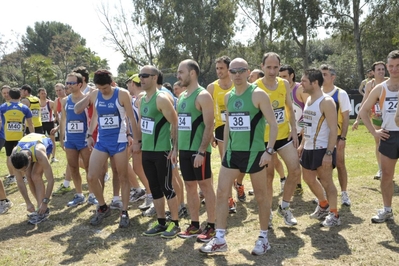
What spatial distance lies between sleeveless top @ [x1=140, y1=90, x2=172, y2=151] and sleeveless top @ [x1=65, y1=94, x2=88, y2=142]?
186cm

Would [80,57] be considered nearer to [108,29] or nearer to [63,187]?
[108,29]

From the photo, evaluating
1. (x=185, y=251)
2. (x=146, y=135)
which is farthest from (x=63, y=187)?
(x=185, y=251)

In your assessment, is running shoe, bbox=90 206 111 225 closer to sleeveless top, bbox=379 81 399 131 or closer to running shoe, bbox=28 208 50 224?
running shoe, bbox=28 208 50 224

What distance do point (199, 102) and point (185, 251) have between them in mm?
1704

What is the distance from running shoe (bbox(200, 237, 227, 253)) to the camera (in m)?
4.47

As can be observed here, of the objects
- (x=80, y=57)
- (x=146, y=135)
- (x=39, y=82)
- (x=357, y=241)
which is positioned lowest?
(x=357, y=241)

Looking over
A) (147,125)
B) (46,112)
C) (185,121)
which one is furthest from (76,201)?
(46,112)

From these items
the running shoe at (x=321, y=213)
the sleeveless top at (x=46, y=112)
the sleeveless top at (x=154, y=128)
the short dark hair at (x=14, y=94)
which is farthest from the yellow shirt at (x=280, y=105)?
the sleeveless top at (x=46, y=112)

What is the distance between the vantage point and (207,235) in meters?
4.95

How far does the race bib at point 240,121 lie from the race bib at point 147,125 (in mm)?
1160

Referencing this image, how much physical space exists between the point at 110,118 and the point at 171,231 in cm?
174

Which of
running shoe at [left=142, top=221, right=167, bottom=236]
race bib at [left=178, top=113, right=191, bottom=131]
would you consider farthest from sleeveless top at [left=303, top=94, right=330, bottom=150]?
running shoe at [left=142, top=221, right=167, bottom=236]

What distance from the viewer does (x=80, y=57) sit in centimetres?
4512

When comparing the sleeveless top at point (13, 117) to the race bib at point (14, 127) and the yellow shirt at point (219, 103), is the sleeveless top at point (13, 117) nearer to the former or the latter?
the race bib at point (14, 127)
